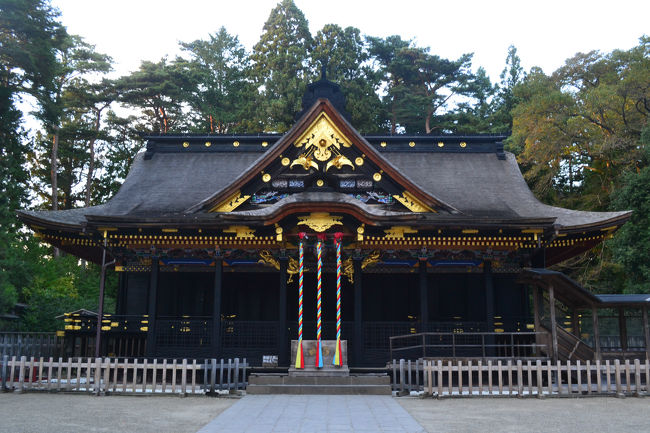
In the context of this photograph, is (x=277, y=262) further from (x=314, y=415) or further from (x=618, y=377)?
(x=618, y=377)

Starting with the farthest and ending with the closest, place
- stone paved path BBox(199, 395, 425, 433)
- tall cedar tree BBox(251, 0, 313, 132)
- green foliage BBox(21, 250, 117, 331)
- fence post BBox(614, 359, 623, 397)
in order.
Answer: tall cedar tree BBox(251, 0, 313, 132), green foliage BBox(21, 250, 117, 331), fence post BBox(614, 359, 623, 397), stone paved path BBox(199, 395, 425, 433)

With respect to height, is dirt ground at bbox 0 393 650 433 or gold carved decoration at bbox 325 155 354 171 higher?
gold carved decoration at bbox 325 155 354 171

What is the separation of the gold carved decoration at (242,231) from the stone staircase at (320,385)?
4.55 meters

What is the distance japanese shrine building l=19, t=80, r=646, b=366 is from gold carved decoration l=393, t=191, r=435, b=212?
36 mm

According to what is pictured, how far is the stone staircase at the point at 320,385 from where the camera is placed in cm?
1386

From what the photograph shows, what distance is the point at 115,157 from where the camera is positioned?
148 ft

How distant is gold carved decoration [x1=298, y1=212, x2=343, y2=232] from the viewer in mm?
16422

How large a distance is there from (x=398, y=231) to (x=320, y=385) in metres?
5.41

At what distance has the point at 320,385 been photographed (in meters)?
14.1

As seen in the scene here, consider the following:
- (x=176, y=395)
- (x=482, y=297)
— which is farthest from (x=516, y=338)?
(x=176, y=395)

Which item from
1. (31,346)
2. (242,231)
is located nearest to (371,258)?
(242,231)

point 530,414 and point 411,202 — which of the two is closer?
point 530,414

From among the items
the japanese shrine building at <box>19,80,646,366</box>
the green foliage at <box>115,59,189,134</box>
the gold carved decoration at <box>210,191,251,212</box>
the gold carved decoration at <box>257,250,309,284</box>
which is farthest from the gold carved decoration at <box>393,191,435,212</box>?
the green foliage at <box>115,59,189,134</box>

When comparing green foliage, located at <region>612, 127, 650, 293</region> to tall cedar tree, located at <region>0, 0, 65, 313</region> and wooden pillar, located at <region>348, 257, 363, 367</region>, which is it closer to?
wooden pillar, located at <region>348, 257, 363, 367</region>
